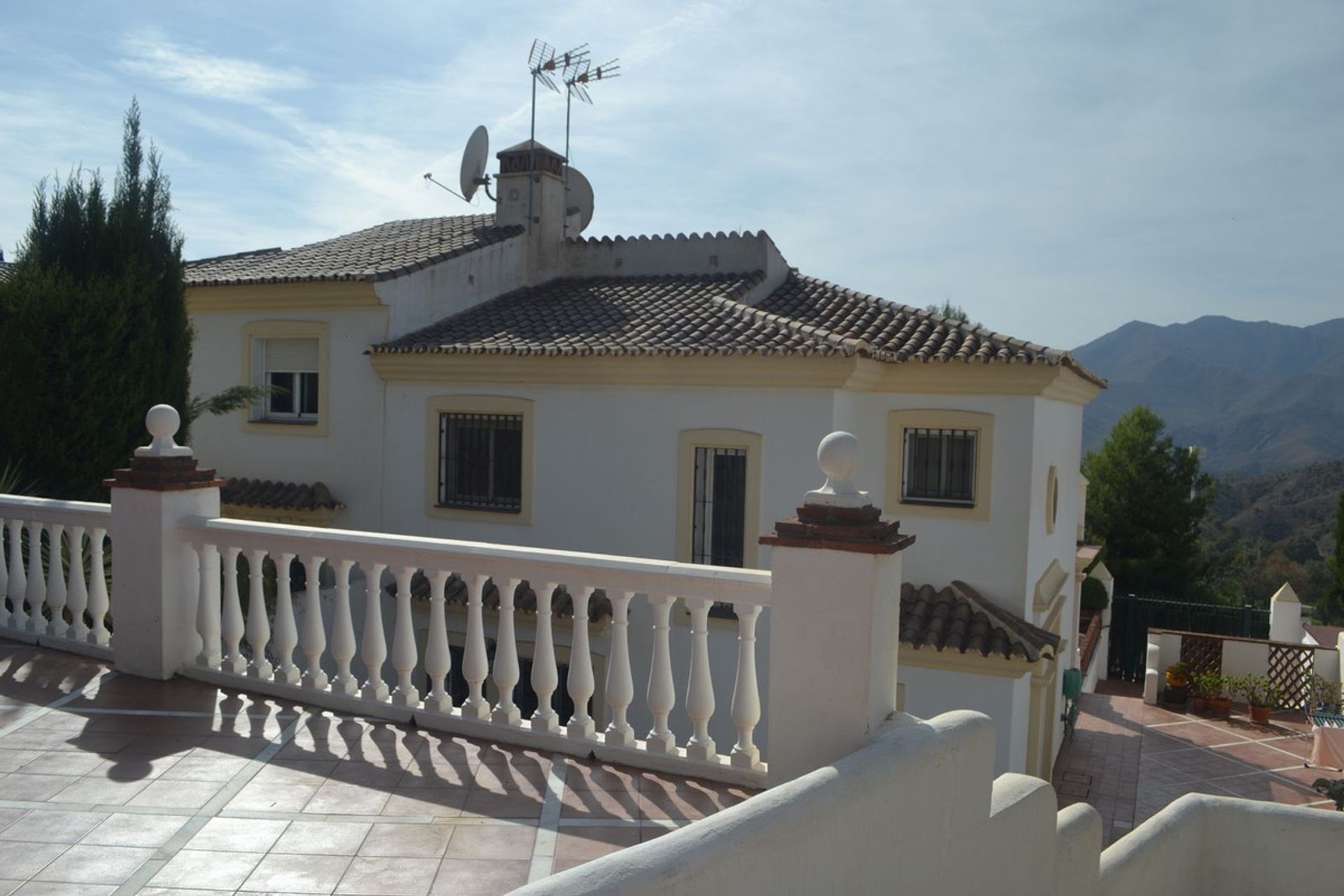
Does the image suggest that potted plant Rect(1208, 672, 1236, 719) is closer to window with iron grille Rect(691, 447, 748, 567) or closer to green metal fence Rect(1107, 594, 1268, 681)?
green metal fence Rect(1107, 594, 1268, 681)

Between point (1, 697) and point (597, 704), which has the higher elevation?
point (1, 697)

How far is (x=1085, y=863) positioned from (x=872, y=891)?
222 cm

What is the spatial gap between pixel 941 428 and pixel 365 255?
33.0ft

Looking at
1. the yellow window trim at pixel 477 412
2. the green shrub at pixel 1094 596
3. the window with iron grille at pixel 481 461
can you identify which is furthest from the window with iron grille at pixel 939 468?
the green shrub at pixel 1094 596

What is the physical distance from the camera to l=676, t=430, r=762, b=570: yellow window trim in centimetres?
1312

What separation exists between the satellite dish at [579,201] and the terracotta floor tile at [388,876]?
16944 millimetres

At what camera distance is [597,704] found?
1269 centimetres

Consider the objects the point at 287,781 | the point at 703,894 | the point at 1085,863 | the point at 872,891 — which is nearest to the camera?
the point at 703,894

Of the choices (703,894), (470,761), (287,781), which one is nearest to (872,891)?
(703,894)

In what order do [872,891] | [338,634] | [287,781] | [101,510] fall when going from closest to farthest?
[872,891], [287,781], [338,634], [101,510]

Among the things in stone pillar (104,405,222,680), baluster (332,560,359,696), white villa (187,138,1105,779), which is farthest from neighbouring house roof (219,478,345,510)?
baluster (332,560,359,696)

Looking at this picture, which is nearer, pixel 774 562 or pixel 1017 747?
pixel 774 562

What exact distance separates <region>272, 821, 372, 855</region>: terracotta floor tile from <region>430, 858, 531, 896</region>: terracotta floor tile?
0.42 meters

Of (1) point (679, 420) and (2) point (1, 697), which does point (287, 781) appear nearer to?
(2) point (1, 697)
